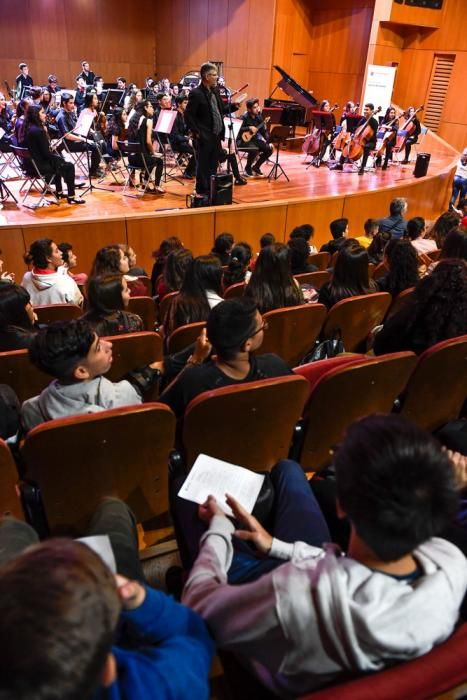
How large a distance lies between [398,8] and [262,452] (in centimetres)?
1356

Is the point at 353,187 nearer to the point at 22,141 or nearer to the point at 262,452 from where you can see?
the point at 22,141

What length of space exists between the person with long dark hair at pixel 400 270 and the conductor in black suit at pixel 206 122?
3.57 m

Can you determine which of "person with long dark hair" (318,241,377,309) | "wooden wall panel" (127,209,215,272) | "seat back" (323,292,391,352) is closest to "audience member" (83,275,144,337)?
"seat back" (323,292,391,352)

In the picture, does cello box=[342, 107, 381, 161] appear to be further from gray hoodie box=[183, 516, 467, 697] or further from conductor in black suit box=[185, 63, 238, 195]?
gray hoodie box=[183, 516, 467, 697]

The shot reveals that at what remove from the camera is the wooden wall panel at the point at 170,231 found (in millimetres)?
5059

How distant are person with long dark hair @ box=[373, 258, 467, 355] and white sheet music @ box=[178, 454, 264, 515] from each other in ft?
4.13

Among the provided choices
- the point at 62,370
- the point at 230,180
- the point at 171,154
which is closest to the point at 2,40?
the point at 171,154

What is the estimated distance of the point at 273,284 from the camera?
2922 mm

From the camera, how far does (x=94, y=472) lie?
5.20 feet

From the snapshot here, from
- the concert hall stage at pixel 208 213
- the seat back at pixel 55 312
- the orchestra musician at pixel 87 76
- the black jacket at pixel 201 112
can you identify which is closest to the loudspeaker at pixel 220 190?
the concert hall stage at pixel 208 213

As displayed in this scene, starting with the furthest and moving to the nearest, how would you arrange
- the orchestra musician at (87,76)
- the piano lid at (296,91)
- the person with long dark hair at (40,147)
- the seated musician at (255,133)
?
the orchestra musician at (87,76)
the piano lid at (296,91)
the seated musician at (255,133)
the person with long dark hair at (40,147)

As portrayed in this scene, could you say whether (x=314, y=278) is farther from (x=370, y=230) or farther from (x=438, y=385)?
(x=370, y=230)

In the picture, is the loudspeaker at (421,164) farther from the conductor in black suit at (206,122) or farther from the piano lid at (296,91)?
the conductor in black suit at (206,122)

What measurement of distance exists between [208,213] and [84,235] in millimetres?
1371
